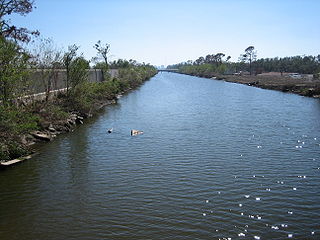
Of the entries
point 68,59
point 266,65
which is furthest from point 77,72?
point 266,65

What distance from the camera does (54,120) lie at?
876 inches

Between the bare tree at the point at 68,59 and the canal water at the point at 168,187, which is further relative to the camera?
the bare tree at the point at 68,59

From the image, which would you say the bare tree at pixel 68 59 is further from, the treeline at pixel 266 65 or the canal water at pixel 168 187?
the treeline at pixel 266 65

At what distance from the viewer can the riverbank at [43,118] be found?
14430 millimetres

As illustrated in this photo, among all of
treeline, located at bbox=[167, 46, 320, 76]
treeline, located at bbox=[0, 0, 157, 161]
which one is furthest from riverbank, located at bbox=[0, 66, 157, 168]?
treeline, located at bbox=[167, 46, 320, 76]

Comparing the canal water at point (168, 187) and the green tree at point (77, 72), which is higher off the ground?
the green tree at point (77, 72)

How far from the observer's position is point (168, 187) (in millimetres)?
11844

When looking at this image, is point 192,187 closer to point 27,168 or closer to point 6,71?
point 27,168

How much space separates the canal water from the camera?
354 inches

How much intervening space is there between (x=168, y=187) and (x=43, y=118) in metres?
12.5

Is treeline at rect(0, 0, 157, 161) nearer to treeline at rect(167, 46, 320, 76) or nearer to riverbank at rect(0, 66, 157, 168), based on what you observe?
riverbank at rect(0, 66, 157, 168)

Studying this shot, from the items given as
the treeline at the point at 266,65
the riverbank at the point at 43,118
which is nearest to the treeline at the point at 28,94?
the riverbank at the point at 43,118

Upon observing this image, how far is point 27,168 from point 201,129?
1197 centimetres

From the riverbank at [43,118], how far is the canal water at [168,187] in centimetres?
97
